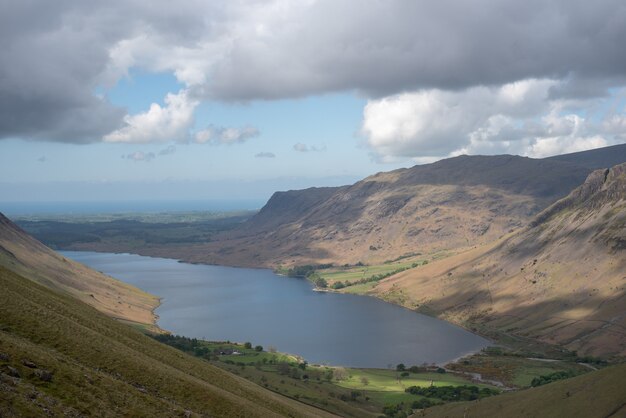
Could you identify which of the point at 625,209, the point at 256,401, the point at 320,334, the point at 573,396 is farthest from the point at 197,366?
the point at 625,209

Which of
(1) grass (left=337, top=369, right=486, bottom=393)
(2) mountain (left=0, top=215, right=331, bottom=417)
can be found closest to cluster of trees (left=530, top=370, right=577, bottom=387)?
(1) grass (left=337, top=369, right=486, bottom=393)

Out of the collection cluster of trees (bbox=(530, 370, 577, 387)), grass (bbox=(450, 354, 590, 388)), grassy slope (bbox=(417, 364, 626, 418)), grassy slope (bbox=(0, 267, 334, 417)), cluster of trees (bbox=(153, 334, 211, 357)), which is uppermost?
grassy slope (bbox=(0, 267, 334, 417))

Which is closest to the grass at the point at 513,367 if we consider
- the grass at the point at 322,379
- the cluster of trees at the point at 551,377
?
the cluster of trees at the point at 551,377

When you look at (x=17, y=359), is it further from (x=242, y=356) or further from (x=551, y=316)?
(x=551, y=316)

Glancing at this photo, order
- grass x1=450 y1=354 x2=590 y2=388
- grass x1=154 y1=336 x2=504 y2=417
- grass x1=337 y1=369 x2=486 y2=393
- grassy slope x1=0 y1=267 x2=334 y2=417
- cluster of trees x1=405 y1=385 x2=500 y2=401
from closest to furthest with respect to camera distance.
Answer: grassy slope x1=0 y1=267 x2=334 y2=417 → grass x1=154 y1=336 x2=504 y2=417 → cluster of trees x1=405 y1=385 x2=500 y2=401 → grass x1=337 y1=369 x2=486 y2=393 → grass x1=450 y1=354 x2=590 y2=388

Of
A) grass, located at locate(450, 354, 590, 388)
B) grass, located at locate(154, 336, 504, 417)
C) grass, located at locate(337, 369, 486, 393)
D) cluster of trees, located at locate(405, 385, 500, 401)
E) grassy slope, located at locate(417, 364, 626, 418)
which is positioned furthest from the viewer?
grass, located at locate(450, 354, 590, 388)

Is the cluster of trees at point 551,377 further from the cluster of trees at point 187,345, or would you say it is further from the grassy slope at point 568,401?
the cluster of trees at point 187,345

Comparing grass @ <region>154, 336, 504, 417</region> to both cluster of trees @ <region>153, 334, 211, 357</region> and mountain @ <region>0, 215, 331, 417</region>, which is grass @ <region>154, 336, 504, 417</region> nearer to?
cluster of trees @ <region>153, 334, 211, 357</region>

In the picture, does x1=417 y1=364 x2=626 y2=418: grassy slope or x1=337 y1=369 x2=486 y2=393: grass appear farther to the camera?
x1=337 y1=369 x2=486 y2=393: grass
